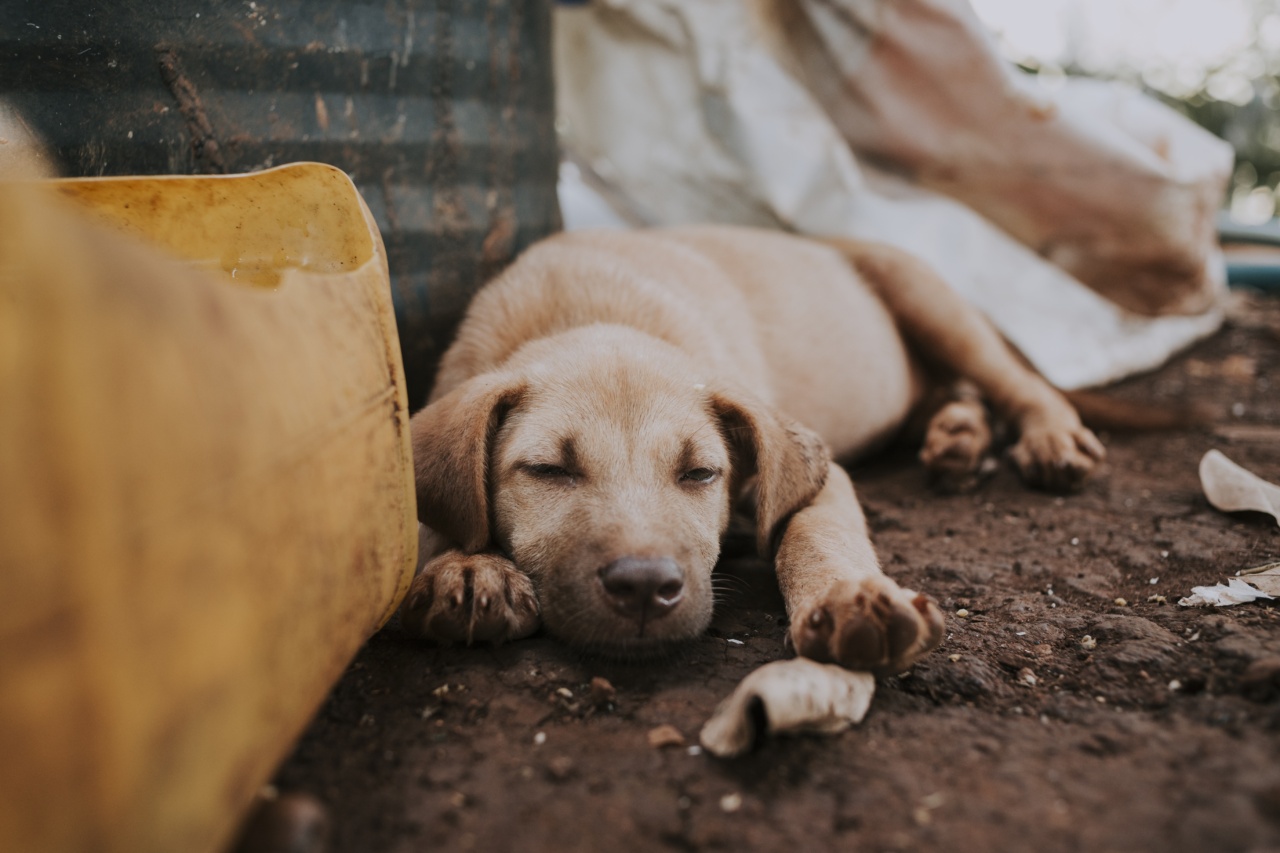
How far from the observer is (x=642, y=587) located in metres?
2.39

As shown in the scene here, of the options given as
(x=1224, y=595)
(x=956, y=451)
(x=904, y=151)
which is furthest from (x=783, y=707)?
(x=904, y=151)

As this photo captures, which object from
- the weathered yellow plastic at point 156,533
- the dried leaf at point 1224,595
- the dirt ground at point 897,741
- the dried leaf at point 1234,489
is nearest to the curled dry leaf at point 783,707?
the dirt ground at point 897,741

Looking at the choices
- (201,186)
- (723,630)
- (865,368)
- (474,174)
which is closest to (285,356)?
(201,186)

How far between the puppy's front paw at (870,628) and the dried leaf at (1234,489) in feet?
6.10

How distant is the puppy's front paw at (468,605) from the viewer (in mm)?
2508

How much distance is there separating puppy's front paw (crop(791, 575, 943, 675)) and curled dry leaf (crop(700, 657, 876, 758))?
85 mm

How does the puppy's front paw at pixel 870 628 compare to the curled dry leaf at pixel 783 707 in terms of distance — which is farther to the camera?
the puppy's front paw at pixel 870 628

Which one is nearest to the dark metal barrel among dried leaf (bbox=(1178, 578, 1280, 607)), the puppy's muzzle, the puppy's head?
the puppy's head

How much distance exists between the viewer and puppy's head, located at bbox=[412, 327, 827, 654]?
2471mm

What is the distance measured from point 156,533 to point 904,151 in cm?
537

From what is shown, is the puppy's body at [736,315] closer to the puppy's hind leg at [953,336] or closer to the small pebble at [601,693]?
the puppy's hind leg at [953,336]

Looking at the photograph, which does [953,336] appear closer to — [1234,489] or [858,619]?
[1234,489]

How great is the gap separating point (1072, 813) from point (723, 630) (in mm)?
1109

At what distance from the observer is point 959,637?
259 cm
